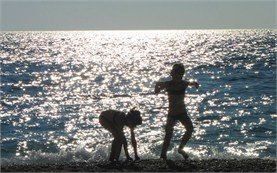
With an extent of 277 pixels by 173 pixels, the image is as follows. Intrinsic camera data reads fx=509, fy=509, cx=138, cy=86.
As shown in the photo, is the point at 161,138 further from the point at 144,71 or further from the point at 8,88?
the point at 144,71

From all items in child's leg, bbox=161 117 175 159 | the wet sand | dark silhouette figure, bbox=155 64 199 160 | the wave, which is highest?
dark silhouette figure, bbox=155 64 199 160

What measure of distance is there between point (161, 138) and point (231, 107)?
10.1m

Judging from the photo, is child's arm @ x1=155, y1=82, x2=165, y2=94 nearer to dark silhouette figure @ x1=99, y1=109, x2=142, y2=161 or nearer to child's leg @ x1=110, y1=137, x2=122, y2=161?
dark silhouette figure @ x1=99, y1=109, x2=142, y2=161

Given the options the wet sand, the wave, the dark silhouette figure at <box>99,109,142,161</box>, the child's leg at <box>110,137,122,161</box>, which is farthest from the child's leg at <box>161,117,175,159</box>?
the wave

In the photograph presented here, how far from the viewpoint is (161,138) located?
21.0 m

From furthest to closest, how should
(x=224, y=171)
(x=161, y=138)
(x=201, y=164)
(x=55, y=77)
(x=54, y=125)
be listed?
(x=55, y=77) → (x=54, y=125) → (x=161, y=138) → (x=201, y=164) → (x=224, y=171)

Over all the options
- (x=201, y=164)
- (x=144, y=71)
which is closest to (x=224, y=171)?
(x=201, y=164)

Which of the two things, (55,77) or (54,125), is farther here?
(55,77)

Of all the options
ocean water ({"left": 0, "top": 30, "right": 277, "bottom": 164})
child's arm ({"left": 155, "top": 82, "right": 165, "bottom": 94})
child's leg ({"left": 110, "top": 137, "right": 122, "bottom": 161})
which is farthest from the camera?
ocean water ({"left": 0, "top": 30, "right": 277, "bottom": 164})

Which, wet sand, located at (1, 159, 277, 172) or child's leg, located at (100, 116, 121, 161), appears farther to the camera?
child's leg, located at (100, 116, 121, 161)

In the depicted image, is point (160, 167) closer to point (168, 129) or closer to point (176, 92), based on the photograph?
point (168, 129)

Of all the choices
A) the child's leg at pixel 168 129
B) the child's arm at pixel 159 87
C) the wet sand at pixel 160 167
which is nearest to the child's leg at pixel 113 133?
the wet sand at pixel 160 167

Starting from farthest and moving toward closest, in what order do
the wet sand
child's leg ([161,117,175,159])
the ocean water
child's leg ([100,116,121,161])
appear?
the ocean water, child's leg ([100,116,121,161]), child's leg ([161,117,175,159]), the wet sand

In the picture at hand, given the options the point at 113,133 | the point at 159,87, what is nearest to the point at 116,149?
the point at 113,133
